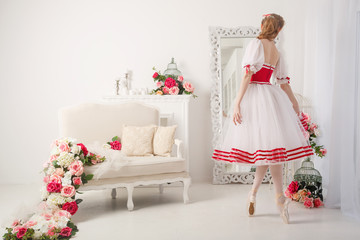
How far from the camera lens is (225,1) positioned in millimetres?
5574

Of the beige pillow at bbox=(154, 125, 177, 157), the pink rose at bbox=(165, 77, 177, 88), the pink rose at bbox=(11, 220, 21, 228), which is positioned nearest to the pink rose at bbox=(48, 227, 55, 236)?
the pink rose at bbox=(11, 220, 21, 228)

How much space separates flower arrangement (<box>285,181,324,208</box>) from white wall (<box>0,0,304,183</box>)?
220 centimetres

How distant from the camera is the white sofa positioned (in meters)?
3.90

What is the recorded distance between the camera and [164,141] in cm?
439

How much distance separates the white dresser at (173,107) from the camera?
5195 mm

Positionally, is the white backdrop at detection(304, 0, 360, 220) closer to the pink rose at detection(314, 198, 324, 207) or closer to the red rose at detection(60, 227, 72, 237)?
the pink rose at detection(314, 198, 324, 207)

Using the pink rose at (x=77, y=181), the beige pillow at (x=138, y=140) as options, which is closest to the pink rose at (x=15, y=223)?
the pink rose at (x=77, y=181)

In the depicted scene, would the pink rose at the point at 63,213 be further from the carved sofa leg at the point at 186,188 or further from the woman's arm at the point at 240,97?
the woman's arm at the point at 240,97

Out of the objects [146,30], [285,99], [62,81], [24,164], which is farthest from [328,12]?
[24,164]

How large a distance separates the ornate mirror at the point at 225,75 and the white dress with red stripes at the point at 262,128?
189cm

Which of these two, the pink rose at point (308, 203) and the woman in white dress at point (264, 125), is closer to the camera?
the woman in white dress at point (264, 125)

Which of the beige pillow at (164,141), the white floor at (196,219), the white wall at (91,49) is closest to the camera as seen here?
the white floor at (196,219)

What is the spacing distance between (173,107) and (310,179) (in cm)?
Answer: 202

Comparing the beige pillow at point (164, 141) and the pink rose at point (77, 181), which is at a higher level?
the beige pillow at point (164, 141)
